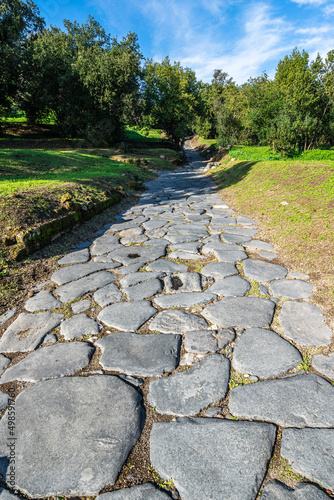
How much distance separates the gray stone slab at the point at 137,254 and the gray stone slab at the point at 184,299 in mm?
901

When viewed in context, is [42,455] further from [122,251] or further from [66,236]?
[66,236]

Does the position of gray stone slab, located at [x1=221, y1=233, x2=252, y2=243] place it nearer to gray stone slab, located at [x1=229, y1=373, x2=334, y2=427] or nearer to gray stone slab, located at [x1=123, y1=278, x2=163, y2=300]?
gray stone slab, located at [x1=123, y1=278, x2=163, y2=300]

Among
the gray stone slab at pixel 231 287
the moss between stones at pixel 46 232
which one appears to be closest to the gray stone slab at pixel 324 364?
the gray stone slab at pixel 231 287

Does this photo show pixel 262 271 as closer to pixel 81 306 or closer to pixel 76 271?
pixel 81 306

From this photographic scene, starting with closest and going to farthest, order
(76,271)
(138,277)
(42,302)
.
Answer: (42,302)
(138,277)
(76,271)

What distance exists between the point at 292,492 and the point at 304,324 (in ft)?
3.92

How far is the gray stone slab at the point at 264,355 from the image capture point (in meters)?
1.59

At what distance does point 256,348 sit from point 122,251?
7.77 feet

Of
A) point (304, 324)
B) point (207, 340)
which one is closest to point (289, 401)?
point (207, 340)

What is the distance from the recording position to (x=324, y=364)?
1598 millimetres

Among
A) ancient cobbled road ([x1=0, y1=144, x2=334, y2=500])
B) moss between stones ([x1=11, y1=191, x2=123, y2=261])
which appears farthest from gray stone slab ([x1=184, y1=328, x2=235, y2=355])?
moss between stones ([x1=11, y1=191, x2=123, y2=261])

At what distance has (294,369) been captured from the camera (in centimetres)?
158

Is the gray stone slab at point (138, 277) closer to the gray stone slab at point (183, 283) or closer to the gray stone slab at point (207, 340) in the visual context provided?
the gray stone slab at point (183, 283)

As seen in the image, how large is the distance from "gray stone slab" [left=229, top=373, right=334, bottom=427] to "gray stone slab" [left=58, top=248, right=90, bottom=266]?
2.55 meters
